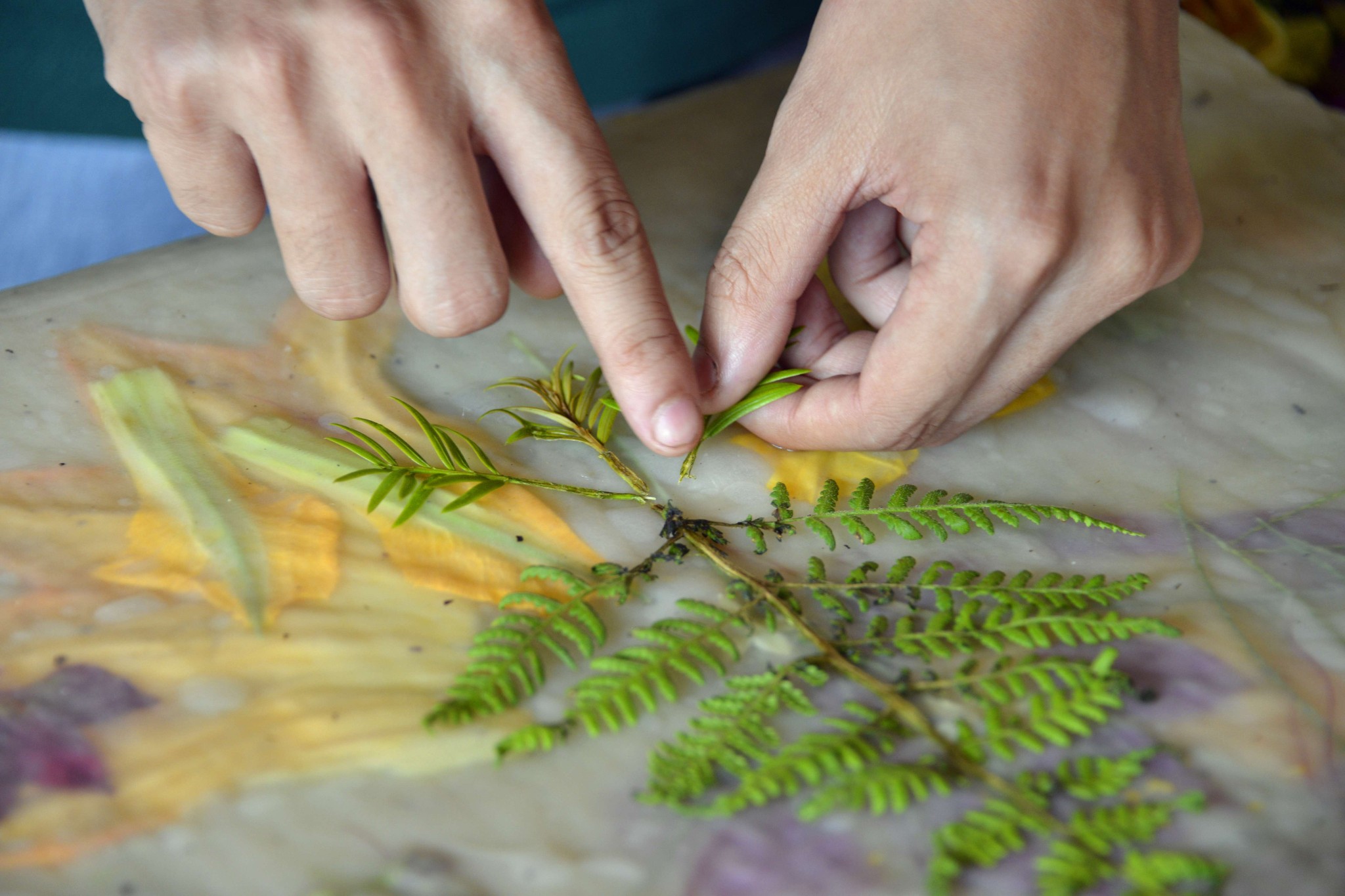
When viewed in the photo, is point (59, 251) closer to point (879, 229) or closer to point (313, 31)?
point (313, 31)

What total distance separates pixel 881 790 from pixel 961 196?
438 millimetres

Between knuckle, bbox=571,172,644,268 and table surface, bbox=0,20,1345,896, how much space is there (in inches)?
8.0

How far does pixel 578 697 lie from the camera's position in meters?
0.57

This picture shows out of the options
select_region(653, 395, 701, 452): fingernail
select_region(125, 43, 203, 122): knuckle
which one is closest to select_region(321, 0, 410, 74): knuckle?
select_region(125, 43, 203, 122): knuckle

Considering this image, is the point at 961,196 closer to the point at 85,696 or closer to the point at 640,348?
the point at 640,348

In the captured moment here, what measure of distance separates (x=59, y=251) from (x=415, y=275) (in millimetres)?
1170

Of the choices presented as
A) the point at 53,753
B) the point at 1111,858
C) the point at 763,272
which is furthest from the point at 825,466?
the point at 53,753

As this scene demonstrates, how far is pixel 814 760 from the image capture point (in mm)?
526

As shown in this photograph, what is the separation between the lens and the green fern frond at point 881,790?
1.68 ft

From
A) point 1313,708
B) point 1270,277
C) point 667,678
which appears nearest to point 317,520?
point 667,678

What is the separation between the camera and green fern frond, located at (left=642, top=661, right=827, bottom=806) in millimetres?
537

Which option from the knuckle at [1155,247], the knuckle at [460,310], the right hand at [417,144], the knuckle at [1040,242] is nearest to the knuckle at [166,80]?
the right hand at [417,144]

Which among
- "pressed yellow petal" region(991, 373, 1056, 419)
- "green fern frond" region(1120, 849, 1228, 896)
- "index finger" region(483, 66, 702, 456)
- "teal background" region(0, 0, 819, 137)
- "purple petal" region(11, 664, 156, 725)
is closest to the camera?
"green fern frond" region(1120, 849, 1228, 896)

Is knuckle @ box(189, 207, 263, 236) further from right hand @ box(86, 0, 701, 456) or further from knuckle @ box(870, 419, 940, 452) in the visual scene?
knuckle @ box(870, 419, 940, 452)
